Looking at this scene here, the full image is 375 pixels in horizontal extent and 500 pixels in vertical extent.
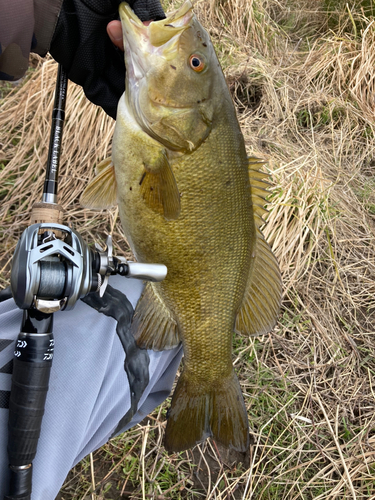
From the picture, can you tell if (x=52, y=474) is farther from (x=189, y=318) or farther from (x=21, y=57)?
(x=21, y=57)

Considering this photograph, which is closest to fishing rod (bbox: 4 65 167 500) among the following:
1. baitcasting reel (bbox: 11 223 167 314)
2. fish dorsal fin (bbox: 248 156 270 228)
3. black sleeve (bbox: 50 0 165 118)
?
baitcasting reel (bbox: 11 223 167 314)

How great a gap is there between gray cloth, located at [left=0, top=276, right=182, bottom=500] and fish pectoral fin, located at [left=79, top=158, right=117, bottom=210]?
0.43 meters

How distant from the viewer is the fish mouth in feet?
4.30

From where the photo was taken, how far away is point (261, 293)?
1.67 m

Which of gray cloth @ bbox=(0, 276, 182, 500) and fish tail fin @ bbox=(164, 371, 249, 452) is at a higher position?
gray cloth @ bbox=(0, 276, 182, 500)

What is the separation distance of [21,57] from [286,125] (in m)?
3.04

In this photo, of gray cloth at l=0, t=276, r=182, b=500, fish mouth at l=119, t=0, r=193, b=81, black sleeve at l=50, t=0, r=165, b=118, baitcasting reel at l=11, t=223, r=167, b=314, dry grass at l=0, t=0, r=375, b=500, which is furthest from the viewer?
dry grass at l=0, t=0, r=375, b=500

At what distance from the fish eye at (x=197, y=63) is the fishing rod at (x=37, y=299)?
2.59ft

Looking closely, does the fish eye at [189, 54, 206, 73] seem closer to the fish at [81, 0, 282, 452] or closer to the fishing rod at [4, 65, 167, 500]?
the fish at [81, 0, 282, 452]

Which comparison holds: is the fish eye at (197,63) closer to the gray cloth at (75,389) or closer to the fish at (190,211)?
the fish at (190,211)

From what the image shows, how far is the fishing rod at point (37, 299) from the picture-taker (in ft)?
3.32

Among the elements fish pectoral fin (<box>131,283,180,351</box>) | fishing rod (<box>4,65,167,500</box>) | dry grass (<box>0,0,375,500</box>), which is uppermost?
fishing rod (<box>4,65,167,500</box>)

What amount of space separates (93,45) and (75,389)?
1523mm

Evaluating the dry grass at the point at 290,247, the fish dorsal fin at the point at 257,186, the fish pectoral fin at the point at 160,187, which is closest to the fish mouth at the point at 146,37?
the fish pectoral fin at the point at 160,187
